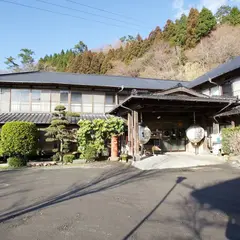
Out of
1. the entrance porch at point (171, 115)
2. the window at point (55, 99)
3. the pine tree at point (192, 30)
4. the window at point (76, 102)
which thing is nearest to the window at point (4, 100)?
the window at point (55, 99)

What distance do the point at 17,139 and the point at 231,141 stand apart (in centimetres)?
1062

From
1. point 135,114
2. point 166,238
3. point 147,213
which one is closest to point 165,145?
point 135,114

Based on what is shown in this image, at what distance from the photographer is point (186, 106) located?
12.5m

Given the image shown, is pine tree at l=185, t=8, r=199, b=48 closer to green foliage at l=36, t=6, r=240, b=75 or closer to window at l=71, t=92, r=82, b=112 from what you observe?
green foliage at l=36, t=6, r=240, b=75

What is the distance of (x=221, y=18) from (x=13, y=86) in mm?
31698

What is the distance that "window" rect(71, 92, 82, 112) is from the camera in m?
16.4

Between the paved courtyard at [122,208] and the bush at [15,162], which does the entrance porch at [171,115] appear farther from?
the bush at [15,162]

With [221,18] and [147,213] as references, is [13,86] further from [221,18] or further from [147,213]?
[221,18]

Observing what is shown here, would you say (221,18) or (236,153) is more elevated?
(221,18)

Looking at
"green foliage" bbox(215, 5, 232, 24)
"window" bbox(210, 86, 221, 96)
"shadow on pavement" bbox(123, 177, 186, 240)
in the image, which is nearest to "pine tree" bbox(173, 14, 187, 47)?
"green foliage" bbox(215, 5, 232, 24)

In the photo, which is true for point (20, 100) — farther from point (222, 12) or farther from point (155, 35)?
point (222, 12)

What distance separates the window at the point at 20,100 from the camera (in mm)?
15873

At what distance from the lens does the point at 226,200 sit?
5133 mm

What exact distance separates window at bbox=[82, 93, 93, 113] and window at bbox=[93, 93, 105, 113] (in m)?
0.30
